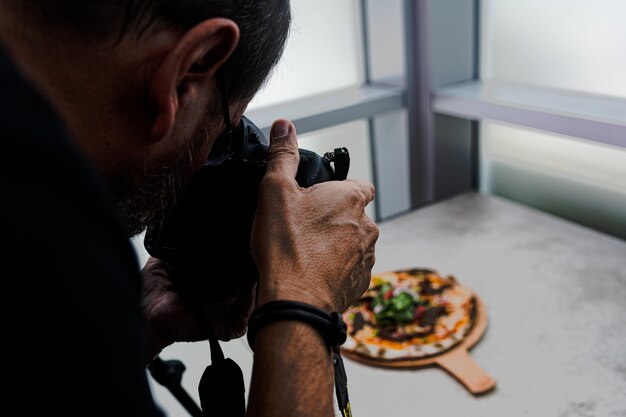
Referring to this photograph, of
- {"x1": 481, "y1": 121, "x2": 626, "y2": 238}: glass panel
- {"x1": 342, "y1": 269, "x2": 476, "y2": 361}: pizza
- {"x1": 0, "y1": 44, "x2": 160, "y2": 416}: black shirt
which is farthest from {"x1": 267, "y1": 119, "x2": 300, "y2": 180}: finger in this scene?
{"x1": 481, "y1": 121, "x2": 626, "y2": 238}: glass panel

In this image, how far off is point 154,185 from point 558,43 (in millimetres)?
1020

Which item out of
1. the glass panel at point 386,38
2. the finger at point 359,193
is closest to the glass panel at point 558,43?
the glass panel at point 386,38

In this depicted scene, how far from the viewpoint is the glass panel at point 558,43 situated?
1.15 metres

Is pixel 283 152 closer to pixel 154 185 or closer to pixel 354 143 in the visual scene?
pixel 154 185

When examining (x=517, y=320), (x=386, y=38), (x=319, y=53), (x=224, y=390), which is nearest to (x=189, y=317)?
(x=224, y=390)

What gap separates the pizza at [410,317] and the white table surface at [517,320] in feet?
0.11

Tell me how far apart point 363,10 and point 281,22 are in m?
0.91

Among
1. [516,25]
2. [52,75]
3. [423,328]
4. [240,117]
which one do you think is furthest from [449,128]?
[52,75]

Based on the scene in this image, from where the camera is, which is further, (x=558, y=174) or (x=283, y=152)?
(x=558, y=174)

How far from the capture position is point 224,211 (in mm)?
601

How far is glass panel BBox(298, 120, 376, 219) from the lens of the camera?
1391 millimetres

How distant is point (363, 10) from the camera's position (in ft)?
4.61

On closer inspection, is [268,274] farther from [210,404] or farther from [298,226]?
[210,404]

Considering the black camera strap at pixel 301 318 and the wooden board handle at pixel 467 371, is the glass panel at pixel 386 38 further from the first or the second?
the black camera strap at pixel 301 318
